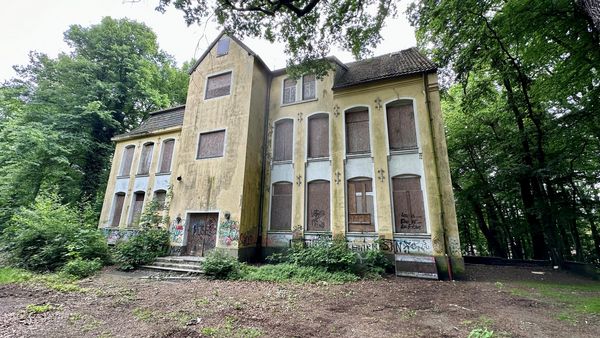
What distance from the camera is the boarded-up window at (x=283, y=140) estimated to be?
12.3 m

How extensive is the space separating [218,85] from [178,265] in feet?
29.9

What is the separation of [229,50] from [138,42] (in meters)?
11.5

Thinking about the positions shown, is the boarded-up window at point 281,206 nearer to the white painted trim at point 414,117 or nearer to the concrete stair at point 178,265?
the concrete stair at point 178,265

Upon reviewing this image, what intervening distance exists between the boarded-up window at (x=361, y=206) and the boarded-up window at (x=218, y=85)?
26.9 ft

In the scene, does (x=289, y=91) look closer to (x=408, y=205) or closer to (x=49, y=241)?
(x=408, y=205)

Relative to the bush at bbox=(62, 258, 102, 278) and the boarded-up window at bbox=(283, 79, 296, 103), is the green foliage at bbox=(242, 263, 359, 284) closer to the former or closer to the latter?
the bush at bbox=(62, 258, 102, 278)

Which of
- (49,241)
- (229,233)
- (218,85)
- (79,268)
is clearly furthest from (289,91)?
(49,241)

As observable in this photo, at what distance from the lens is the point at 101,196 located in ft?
57.7

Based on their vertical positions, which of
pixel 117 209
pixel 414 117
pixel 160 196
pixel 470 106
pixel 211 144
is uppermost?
pixel 470 106

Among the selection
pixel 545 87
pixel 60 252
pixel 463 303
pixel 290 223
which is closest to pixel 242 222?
pixel 290 223

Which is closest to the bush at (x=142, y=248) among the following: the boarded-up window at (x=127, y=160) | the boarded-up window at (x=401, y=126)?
the boarded-up window at (x=127, y=160)

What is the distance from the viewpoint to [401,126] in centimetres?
1060

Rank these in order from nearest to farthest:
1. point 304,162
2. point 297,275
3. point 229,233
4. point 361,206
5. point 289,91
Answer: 1. point 297,275
2. point 361,206
3. point 229,233
4. point 304,162
5. point 289,91

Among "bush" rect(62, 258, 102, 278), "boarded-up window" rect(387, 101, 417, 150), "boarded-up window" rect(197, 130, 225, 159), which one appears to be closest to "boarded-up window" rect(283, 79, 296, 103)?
"boarded-up window" rect(197, 130, 225, 159)
